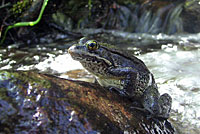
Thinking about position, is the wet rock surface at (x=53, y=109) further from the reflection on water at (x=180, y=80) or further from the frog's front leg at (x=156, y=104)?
the reflection on water at (x=180, y=80)

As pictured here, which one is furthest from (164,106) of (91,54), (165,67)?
(165,67)

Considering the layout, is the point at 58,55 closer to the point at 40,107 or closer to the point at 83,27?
the point at 83,27

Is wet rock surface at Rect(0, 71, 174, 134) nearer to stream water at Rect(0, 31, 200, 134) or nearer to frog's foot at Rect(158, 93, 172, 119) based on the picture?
frog's foot at Rect(158, 93, 172, 119)

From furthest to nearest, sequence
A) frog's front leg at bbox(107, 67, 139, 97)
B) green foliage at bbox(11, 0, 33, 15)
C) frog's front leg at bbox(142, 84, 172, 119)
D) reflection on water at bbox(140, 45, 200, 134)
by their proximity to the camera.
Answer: green foliage at bbox(11, 0, 33, 15), reflection on water at bbox(140, 45, 200, 134), frog's front leg at bbox(107, 67, 139, 97), frog's front leg at bbox(142, 84, 172, 119)

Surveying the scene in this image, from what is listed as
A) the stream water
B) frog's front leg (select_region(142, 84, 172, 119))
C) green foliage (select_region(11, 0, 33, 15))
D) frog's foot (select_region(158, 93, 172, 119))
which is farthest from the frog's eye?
green foliage (select_region(11, 0, 33, 15))

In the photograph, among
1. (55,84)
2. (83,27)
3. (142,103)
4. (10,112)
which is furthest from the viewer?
(83,27)

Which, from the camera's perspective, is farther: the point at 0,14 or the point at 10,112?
the point at 0,14

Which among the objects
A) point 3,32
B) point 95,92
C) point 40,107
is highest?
point 40,107

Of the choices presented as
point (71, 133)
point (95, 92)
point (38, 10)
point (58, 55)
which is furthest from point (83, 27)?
point (71, 133)
